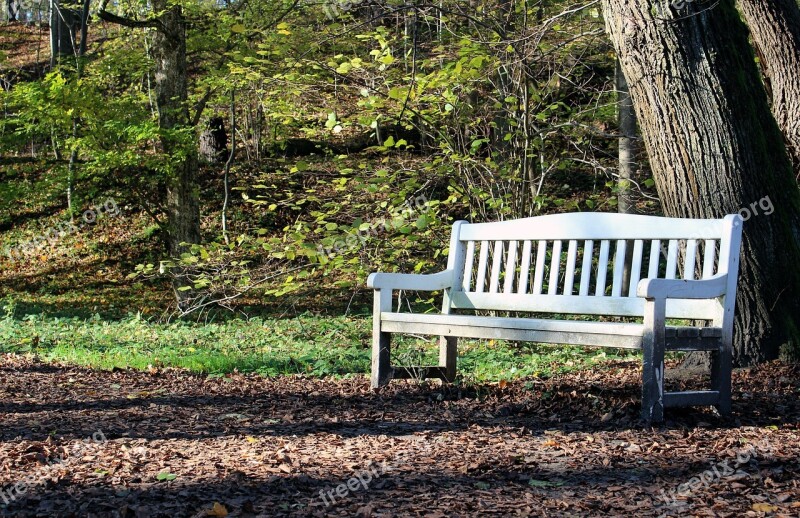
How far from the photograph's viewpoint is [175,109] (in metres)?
12.9

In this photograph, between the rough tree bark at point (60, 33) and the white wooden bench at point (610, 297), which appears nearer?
the white wooden bench at point (610, 297)

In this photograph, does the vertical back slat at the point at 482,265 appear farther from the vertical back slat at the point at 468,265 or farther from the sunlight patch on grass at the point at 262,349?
the sunlight patch on grass at the point at 262,349

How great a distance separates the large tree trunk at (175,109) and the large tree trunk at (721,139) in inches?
357

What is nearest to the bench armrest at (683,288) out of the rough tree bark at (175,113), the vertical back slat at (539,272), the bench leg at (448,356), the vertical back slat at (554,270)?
the vertical back slat at (554,270)

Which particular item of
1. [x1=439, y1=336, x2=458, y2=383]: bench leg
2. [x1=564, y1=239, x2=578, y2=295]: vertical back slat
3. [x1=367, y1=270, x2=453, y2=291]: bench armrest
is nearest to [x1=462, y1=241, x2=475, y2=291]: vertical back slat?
[x1=367, y1=270, x2=453, y2=291]: bench armrest

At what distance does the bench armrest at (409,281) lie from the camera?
5586mm

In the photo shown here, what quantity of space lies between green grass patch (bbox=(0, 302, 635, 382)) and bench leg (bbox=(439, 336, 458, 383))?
31 centimetres

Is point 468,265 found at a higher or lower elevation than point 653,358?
higher

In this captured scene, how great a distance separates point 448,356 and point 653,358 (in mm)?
1872

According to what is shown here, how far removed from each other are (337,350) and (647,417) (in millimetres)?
4432

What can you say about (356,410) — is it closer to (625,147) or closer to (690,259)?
(690,259)

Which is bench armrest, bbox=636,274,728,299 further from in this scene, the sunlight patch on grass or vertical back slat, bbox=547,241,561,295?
the sunlight patch on grass

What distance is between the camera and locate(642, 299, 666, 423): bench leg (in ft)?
13.3
